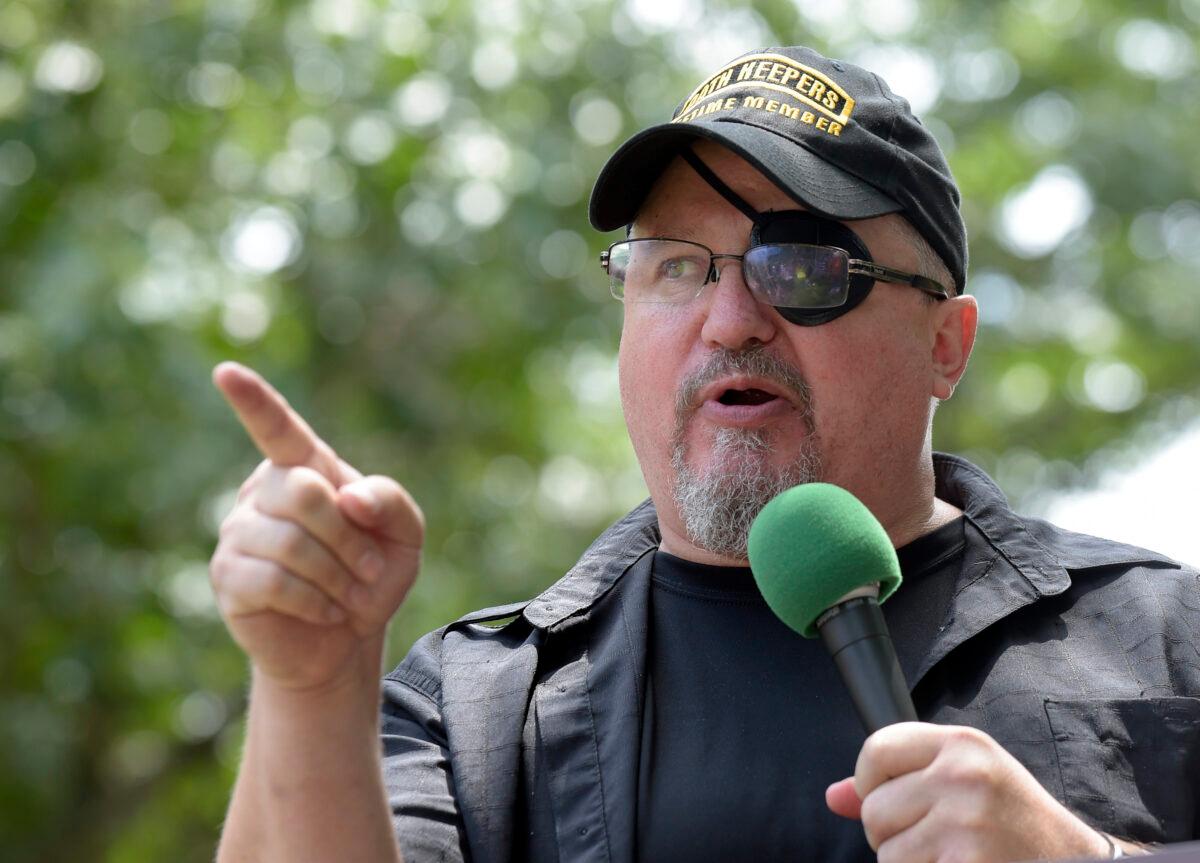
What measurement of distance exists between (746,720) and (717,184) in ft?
3.37

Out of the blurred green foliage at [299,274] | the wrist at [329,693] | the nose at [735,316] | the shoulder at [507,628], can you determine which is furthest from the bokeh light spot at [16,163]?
the wrist at [329,693]

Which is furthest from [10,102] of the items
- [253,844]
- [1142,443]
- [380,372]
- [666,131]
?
[1142,443]

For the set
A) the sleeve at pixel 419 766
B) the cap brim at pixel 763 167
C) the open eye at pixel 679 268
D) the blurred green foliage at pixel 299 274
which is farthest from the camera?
the blurred green foliage at pixel 299 274

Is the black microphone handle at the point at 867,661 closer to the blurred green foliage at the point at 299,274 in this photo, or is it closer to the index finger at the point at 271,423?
the index finger at the point at 271,423

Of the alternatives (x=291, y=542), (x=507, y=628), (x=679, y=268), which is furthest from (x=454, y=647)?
(x=291, y=542)

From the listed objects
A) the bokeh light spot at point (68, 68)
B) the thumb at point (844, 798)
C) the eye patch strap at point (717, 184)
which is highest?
the bokeh light spot at point (68, 68)

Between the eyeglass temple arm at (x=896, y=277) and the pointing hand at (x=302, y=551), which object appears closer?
the pointing hand at (x=302, y=551)

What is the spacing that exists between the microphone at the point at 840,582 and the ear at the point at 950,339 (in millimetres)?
924

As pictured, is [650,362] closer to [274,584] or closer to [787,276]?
[787,276]

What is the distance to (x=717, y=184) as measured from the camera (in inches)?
113

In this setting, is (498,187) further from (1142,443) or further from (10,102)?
(1142,443)

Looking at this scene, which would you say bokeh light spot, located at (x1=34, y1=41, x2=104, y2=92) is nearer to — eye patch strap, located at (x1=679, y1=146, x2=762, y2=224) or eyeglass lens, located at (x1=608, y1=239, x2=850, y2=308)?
eye patch strap, located at (x1=679, y1=146, x2=762, y2=224)

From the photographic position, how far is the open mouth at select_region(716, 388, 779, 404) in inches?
110

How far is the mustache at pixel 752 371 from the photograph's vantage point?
2756 mm
